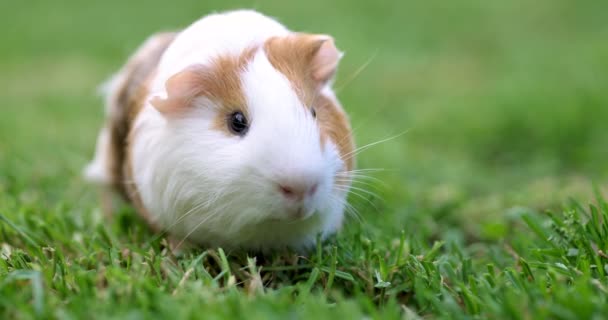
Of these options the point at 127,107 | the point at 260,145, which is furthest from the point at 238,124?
the point at 127,107

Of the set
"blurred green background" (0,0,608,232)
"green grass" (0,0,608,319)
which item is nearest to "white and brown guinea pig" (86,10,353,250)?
"green grass" (0,0,608,319)

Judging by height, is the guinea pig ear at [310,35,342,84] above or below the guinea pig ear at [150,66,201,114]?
above

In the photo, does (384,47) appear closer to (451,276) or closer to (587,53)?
(587,53)

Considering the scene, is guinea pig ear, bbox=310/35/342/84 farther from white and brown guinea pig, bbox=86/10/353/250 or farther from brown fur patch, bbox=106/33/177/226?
brown fur patch, bbox=106/33/177/226

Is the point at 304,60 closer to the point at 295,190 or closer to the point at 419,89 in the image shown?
the point at 295,190

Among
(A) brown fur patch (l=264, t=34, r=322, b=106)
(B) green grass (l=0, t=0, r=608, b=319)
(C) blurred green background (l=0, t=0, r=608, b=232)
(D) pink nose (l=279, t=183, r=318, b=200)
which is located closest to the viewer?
(B) green grass (l=0, t=0, r=608, b=319)

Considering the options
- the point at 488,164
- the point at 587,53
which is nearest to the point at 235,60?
the point at 488,164
